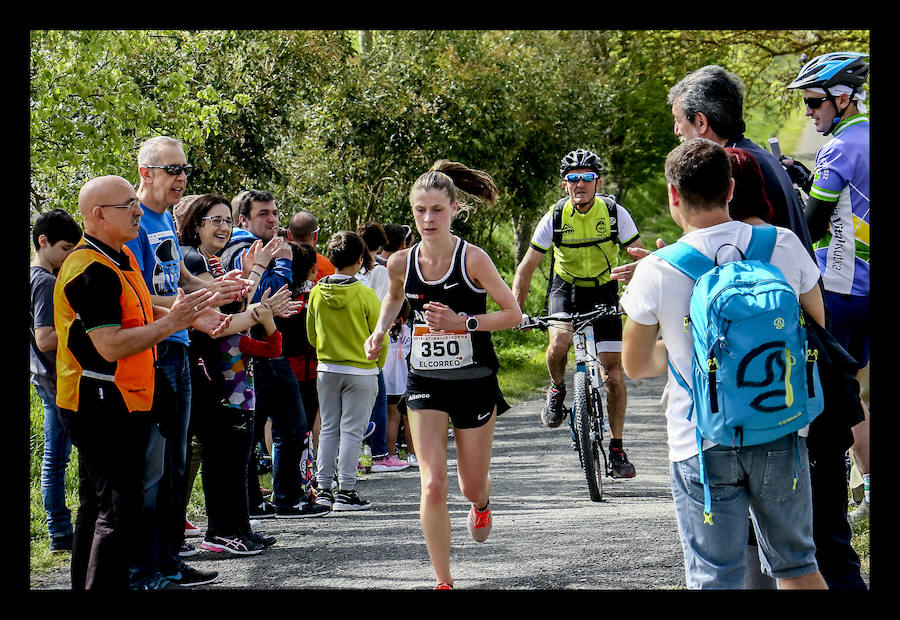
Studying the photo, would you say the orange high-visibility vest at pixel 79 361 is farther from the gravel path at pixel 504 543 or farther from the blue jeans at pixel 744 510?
the blue jeans at pixel 744 510

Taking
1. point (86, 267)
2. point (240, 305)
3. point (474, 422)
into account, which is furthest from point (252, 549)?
point (86, 267)

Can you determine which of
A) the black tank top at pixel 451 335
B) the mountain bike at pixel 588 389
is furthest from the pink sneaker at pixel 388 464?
the black tank top at pixel 451 335

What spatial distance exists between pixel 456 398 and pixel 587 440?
2.93m

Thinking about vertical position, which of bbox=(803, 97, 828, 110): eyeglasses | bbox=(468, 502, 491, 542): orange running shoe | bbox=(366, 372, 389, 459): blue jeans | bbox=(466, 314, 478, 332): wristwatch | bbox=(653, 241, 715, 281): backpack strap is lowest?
bbox=(468, 502, 491, 542): orange running shoe

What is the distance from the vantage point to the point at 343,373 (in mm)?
8625

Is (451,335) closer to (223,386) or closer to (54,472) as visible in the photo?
(223,386)

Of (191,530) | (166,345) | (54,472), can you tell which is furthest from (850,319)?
(54,472)

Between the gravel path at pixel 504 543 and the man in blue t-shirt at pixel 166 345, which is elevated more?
the man in blue t-shirt at pixel 166 345

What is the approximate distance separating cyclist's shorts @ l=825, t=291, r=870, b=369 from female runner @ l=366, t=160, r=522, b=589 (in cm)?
196

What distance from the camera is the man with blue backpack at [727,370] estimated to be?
12.5 feet

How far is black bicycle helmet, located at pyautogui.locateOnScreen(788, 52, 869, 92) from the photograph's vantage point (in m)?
6.16

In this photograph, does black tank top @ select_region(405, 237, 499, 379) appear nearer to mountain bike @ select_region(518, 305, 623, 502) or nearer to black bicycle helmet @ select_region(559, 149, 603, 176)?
mountain bike @ select_region(518, 305, 623, 502)

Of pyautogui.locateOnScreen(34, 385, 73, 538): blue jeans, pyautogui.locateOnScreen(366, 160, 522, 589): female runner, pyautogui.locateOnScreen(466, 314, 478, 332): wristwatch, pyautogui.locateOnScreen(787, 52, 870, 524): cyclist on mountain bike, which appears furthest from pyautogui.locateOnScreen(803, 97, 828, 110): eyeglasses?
pyautogui.locateOnScreen(34, 385, 73, 538): blue jeans

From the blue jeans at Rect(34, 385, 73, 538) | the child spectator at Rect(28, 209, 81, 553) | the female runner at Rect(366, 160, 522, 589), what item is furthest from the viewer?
the blue jeans at Rect(34, 385, 73, 538)
